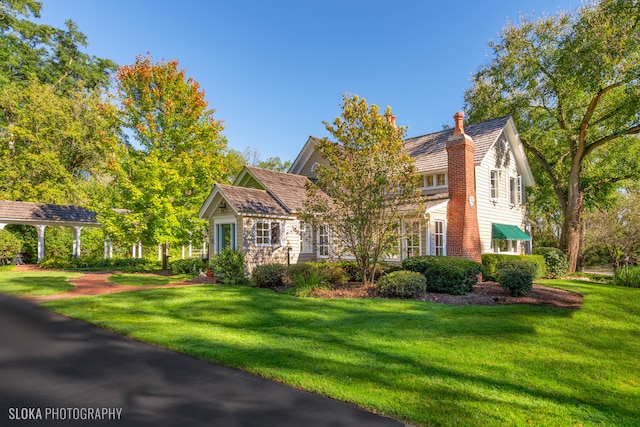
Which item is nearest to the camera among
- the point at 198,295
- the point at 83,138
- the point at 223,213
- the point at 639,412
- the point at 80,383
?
the point at 639,412

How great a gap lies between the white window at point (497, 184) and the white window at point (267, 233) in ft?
36.0

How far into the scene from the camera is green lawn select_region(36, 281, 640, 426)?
4051 mm

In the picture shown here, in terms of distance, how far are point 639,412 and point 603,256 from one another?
31.6 metres

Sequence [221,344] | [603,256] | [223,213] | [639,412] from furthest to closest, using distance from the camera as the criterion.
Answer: [603,256] → [223,213] → [221,344] → [639,412]

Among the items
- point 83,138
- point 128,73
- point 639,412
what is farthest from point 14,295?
point 83,138

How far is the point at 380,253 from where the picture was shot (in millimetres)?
12508

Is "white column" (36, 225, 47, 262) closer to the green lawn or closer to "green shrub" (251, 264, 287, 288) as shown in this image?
the green lawn

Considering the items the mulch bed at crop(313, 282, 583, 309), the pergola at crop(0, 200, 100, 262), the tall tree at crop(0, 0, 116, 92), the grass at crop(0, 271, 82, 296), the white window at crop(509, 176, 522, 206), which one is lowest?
the mulch bed at crop(313, 282, 583, 309)

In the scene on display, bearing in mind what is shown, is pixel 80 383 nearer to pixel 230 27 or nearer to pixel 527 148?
pixel 230 27

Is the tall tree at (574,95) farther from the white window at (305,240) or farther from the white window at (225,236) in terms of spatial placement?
the white window at (225,236)

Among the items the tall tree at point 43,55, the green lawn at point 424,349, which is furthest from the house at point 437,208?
the tall tree at point 43,55

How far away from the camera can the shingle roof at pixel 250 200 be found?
15412mm

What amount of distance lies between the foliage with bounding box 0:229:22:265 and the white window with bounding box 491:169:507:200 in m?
28.2

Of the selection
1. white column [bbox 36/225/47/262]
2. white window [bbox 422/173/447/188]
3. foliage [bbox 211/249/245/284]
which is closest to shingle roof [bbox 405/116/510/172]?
white window [bbox 422/173/447/188]
